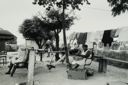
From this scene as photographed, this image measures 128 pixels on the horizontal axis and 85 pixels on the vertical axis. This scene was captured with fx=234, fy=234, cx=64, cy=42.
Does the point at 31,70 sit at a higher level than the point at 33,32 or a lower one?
lower

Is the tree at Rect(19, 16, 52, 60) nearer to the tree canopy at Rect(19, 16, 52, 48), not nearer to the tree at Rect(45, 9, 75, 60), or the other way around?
the tree canopy at Rect(19, 16, 52, 48)

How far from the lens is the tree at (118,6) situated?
1432 centimetres

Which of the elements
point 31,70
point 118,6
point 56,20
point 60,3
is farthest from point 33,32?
point 31,70

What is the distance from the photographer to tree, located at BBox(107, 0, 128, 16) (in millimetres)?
14320

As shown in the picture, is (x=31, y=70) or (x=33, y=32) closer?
(x=31, y=70)

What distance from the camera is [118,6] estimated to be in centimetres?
1463

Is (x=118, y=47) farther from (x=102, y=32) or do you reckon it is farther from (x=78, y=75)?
(x=78, y=75)

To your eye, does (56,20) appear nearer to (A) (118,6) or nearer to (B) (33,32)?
(A) (118,6)

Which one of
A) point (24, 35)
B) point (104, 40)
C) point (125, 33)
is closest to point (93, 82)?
point (125, 33)

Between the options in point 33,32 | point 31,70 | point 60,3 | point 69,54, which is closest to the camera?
point 31,70

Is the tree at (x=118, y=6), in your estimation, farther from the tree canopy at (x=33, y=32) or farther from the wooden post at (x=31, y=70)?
the tree canopy at (x=33, y=32)

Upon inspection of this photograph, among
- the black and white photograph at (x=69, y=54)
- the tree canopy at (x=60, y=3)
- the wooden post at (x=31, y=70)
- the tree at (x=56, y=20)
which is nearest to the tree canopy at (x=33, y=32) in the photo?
the black and white photograph at (x=69, y=54)

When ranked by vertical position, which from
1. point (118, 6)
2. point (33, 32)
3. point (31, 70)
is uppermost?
point (118, 6)

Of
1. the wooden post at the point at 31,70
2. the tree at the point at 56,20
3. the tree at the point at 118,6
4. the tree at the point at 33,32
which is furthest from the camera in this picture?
the tree at the point at 33,32
